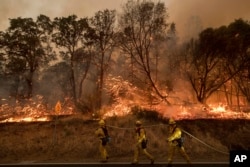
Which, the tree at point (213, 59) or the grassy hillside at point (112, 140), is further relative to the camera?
the tree at point (213, 59)

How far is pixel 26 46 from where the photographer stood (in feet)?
124

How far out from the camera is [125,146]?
18.9m

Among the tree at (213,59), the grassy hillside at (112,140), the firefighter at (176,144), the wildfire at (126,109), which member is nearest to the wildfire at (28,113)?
the wildfire at (126,109)

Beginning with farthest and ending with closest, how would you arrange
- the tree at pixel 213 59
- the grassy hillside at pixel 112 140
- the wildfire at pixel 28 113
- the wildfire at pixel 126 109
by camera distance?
the tree at pixel 213 59
the wildfire at pixel 28 113
the wildfire at pixel 126 109
the grassy hillside at pixel 112 140

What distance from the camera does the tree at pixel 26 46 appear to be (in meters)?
37.3

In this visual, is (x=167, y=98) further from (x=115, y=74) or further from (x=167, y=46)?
(x=115, y=74)

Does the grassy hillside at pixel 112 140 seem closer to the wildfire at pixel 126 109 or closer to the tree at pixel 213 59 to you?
the wildfire at pixel 126 109

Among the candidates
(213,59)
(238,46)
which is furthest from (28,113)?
(238,46)

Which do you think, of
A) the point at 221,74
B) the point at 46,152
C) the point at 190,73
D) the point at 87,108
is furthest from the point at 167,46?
the point at 46,152

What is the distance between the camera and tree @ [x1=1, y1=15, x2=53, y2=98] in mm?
37344

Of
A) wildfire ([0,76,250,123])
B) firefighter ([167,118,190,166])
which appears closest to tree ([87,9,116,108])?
wildfire ([0,76,250,123])

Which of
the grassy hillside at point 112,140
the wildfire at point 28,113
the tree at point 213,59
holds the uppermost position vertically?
the tree at point 213,59

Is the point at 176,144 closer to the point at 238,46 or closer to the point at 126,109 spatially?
the point at 126,109

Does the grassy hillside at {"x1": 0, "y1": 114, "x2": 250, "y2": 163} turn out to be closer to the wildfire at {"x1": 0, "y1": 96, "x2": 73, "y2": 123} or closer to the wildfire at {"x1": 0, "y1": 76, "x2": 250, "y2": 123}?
the wildfire at {"x1": 0, "y1": 76, "x2": 250, "y2": 123}
